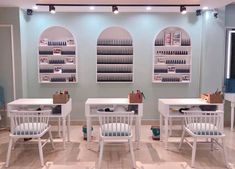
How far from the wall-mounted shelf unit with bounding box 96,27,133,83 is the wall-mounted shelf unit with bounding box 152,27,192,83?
0.57 meters

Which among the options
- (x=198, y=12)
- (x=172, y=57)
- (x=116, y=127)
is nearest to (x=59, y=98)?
(x=116, y=127)

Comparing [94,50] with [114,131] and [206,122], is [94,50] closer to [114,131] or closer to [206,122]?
[114,131]

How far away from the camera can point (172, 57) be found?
5922 millimetres

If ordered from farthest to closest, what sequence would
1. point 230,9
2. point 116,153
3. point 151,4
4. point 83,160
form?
point 230,9, point 151,4, point 116,153, point 83,160

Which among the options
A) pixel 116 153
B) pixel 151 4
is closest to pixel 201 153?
pixel 116 153

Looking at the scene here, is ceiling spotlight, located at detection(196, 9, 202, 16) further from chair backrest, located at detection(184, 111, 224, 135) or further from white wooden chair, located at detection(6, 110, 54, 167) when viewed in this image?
white wooden chair, located at detection(6, 110, 54, 167)

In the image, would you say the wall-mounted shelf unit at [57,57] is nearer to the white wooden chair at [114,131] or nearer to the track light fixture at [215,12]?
the white wooden chair at [114,131]

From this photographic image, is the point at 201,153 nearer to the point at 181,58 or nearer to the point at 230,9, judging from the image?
the point at 181,58

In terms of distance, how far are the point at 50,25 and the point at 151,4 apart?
214 centimetres

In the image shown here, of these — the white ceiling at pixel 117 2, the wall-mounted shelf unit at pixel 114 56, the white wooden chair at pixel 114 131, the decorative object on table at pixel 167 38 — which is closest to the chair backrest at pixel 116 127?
the white wooden chair at pixel 114 131

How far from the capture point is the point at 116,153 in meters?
4.27

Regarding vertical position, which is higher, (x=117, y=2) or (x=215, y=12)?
(x=117, y=2)

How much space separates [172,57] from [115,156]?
271 cm

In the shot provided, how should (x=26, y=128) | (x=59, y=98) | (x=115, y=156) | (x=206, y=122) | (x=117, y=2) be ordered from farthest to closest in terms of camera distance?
(x=117, y=2), (x=59, y=98), (x=115, y=156), (x=206, y=122), (x=26, y=128)
